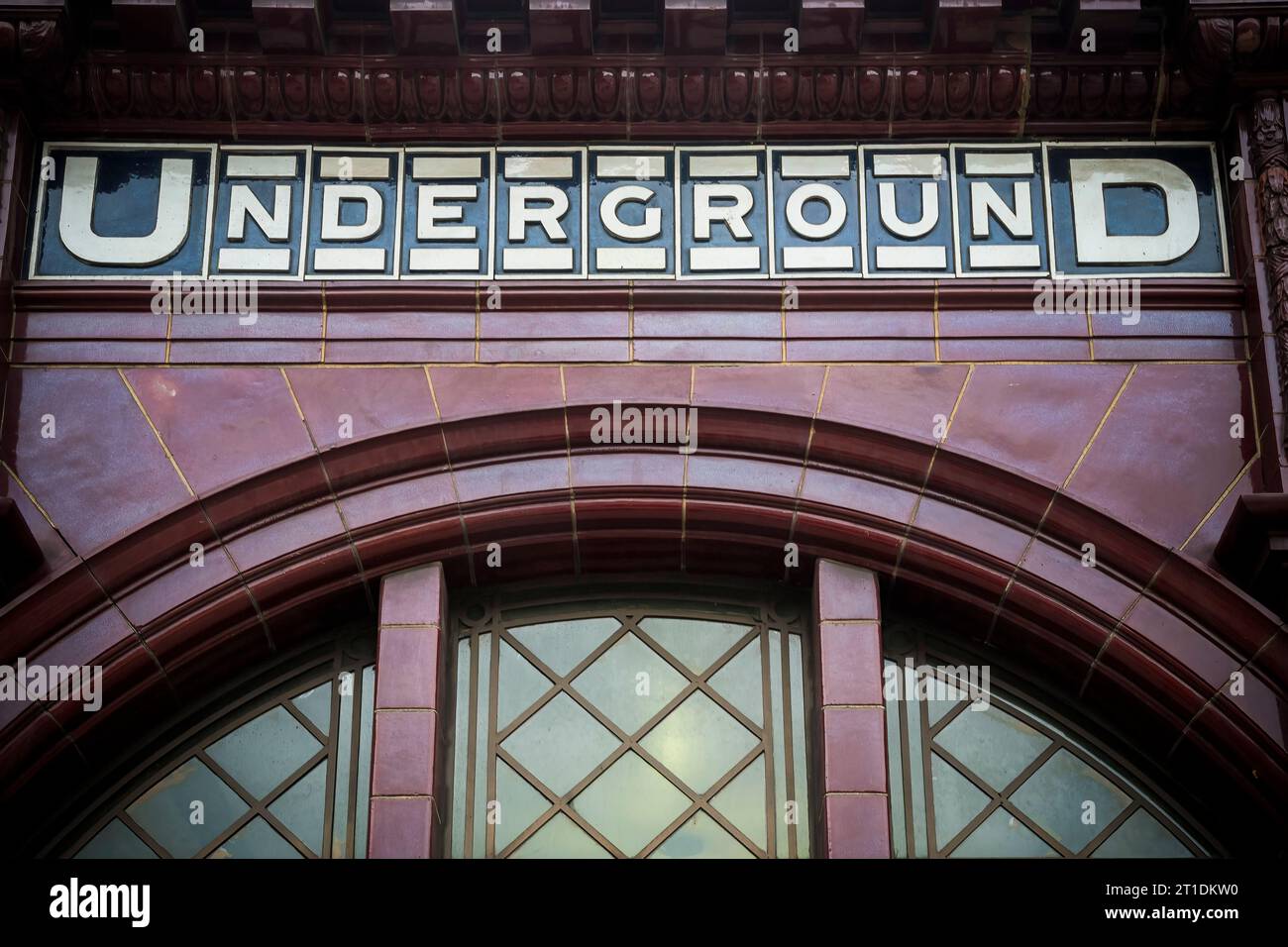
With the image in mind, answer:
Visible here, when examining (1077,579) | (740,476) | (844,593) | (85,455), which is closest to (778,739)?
(844,593)

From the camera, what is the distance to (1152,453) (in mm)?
11453

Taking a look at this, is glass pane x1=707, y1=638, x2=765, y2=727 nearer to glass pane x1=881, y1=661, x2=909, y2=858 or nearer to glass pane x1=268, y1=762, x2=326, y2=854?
glass pane x1=881, y1=661, x2=909, y2=858

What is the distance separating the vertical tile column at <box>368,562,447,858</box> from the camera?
1059 cm

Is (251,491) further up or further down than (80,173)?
further down

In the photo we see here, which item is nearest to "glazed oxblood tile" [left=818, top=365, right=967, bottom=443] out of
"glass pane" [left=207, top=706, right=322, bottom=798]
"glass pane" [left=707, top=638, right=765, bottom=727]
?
"glass pane" [left=707, top=638, right=765, bottom=727]

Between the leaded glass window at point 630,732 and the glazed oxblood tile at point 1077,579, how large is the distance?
48.7 inches

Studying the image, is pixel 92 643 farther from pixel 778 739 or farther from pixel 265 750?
pixel 778 739

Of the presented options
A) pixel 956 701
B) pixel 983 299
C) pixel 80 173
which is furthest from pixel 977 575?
pixel 80 173

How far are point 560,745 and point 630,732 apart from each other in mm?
349

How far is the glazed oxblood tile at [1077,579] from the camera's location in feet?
36.4

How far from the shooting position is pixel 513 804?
436 inches
